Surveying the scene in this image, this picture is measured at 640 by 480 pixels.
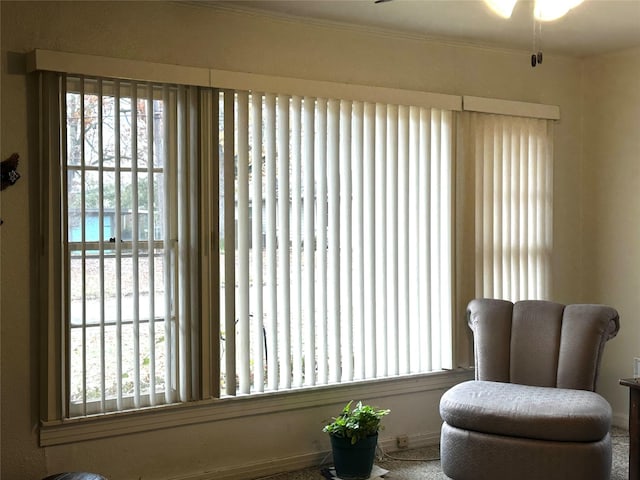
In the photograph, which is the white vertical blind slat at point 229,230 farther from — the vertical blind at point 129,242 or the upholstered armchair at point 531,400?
the upholstered armchair at point 531,400

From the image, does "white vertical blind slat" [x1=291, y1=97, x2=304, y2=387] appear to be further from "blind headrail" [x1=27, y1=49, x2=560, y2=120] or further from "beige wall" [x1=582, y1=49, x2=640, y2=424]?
"beige wall" [x1=582, y1=49, x2=640, y2=424]

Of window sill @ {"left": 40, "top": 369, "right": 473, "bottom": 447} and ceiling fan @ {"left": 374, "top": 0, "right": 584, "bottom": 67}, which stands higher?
ceiling fan @ {"left": 374, "top": 0, "right": 584, "bottom": 67}

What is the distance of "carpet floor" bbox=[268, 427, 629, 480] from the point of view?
11.6 feet

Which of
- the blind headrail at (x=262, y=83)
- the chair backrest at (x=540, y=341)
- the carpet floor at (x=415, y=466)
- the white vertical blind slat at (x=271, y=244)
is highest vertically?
the blind headrail at (x=262, y=83)

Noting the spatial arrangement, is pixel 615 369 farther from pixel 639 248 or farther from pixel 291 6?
pixel 291 6

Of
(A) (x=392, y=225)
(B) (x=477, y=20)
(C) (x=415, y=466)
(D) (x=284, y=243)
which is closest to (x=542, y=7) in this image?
(B) (x=477, y=20)

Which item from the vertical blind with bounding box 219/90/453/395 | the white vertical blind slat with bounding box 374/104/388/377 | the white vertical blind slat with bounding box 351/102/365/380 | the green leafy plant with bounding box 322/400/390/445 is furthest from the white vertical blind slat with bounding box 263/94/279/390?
the white vertical blind slat with bounding box 374/104/388/377

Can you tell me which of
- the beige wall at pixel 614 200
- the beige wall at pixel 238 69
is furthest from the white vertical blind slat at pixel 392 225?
the beige wall at pixel 614 200

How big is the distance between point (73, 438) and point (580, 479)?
7.33 feet

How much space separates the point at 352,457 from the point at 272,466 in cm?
Answer: 43

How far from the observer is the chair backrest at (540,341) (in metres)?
3.63

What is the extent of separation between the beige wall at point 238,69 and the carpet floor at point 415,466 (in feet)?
0.33

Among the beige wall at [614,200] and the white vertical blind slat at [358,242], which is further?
the beige wall at [614,200]

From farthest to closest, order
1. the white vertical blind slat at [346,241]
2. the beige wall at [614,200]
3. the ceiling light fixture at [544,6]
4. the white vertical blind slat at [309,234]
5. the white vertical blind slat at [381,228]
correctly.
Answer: the beige wall at [614,200]
the white vertical blind slat at [381,228]
the white vertical blind slat at [346,241]
the white vertical blind slat at [309,234]
the ceiling light fixture at [544,6]
